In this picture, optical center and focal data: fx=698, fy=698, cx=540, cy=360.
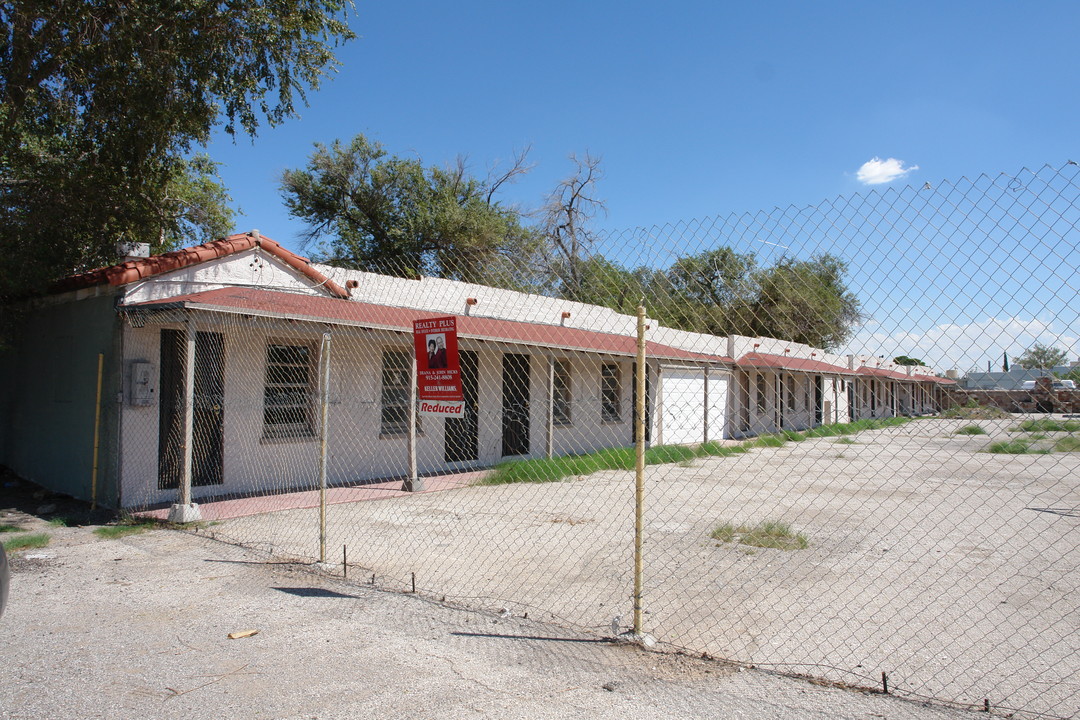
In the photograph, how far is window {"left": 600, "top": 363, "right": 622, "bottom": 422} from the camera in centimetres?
1750

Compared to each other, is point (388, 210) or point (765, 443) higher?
point (388, 210)

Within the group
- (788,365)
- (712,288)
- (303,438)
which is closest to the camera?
(712,288)

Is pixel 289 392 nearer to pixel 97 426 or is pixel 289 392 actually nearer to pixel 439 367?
pixel 97 426

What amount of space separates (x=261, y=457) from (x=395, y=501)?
2183mm

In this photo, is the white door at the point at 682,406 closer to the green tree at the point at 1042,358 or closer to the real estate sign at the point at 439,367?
the real estate sign at the point at 439,367

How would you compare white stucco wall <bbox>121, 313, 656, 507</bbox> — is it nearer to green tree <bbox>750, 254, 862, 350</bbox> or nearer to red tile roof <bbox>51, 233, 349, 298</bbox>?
red tile roof <bbox>51, 233, 349, 298</bbox>

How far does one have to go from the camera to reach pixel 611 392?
18.1 metres

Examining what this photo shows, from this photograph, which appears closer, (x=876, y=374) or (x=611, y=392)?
(x=876, y=374)

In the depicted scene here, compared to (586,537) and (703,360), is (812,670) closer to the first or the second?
(586,537)

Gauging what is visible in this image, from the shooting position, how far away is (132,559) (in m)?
6.42

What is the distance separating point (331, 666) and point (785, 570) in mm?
3897

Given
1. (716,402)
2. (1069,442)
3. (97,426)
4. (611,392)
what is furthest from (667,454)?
(97,426)

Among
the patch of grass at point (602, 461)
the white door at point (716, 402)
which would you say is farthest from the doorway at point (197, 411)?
the white door at point (716, 402)

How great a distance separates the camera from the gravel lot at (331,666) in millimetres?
3287
